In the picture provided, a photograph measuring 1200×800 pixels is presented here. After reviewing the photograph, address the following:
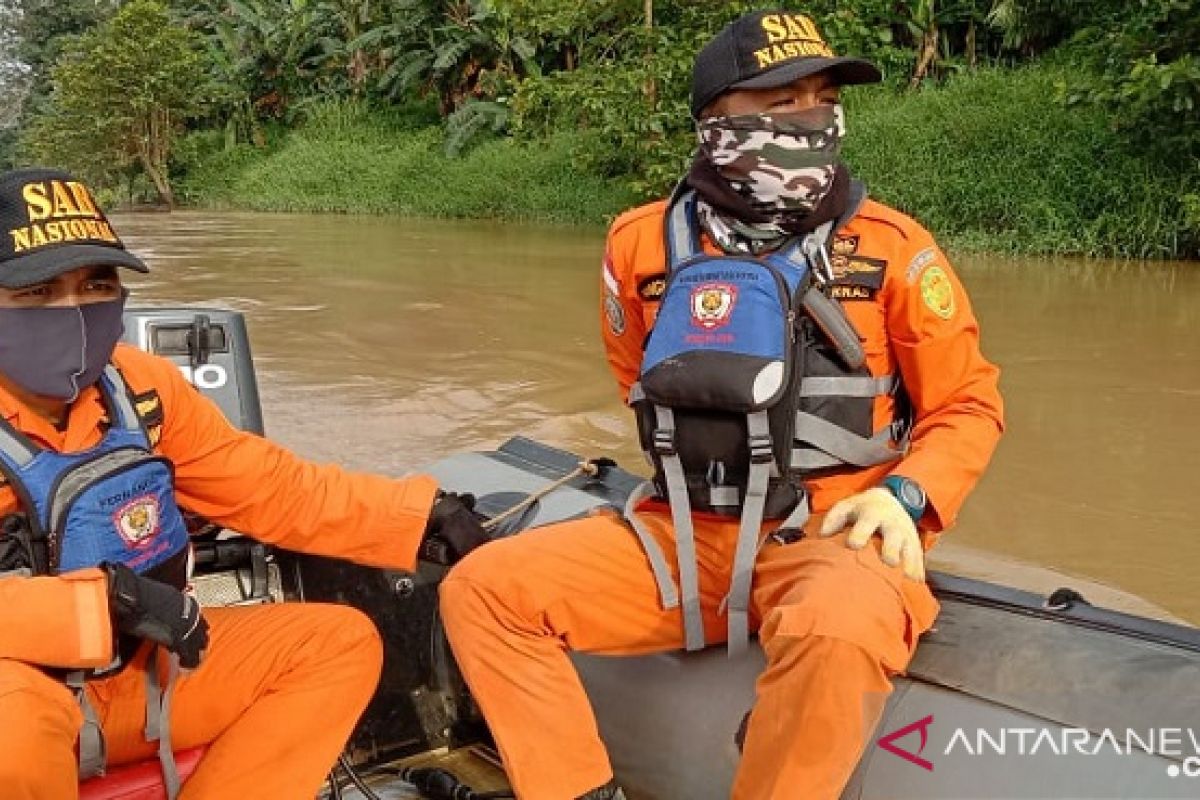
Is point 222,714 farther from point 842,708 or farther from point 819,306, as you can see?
point 819,306

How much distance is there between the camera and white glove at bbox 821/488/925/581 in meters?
1.84

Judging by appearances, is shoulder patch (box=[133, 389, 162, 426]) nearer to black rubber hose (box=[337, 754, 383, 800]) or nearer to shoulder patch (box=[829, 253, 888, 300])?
black rubber hose (box=[337, 754, 383, 800])

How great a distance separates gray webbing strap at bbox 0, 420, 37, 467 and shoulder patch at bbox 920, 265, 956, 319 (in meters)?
1.45

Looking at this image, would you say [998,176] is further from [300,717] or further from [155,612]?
[155,612]

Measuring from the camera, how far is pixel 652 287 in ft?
7.57

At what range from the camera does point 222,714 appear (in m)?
2.09

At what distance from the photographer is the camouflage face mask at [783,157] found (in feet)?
7.03

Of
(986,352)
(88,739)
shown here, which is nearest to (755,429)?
(88,739)

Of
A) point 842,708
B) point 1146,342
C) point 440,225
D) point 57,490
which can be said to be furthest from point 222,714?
point 440,225

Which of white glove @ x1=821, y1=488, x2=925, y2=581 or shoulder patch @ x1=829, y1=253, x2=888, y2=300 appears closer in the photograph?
white glove @ x1=821, y1=488, x2=925, y2=581

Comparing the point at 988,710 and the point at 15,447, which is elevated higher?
the point at 15,447

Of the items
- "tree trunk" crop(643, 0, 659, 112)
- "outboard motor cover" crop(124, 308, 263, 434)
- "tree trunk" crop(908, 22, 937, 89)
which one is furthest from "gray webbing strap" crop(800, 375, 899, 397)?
"tree trunk" crop(908, 22, 937, 89)

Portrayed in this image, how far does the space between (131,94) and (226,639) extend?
22114 mm

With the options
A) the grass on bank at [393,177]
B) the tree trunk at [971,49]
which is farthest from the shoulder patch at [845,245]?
the grass on bank at [393,177]
